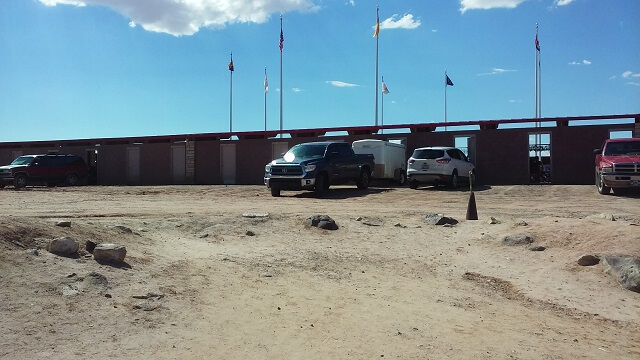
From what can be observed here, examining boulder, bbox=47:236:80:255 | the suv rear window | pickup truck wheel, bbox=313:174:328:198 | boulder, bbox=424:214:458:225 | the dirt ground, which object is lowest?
the dirt ground

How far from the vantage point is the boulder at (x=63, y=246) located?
5.96 metres

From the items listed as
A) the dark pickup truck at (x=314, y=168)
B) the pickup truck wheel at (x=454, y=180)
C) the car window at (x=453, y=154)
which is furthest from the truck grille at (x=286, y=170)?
the car window at (x=453, y=154)

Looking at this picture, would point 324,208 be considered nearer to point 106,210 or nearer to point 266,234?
point 266,234

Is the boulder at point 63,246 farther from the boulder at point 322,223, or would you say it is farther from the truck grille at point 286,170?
A: the truck grille at point 286,170

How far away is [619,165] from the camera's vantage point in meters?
15.6

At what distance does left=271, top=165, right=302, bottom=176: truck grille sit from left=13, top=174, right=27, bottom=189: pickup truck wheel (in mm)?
14097

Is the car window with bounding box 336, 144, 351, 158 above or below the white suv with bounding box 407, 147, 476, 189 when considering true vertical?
above

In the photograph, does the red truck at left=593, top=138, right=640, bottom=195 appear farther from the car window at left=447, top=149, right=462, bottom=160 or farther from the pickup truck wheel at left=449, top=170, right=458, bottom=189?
the car window at left=447, top=149, right=462, bottom=160

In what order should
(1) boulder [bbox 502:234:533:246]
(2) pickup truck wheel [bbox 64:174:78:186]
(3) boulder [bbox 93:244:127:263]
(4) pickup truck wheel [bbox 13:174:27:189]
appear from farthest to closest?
(2) pickup truck wheel [bbox 64:174:78:186]
(4) pickup truck wheel [bbox 13:174:27:189]
(1) boulder [bbox 502:234:533:246]
(3) boulder [bbox 93:244:127:263]

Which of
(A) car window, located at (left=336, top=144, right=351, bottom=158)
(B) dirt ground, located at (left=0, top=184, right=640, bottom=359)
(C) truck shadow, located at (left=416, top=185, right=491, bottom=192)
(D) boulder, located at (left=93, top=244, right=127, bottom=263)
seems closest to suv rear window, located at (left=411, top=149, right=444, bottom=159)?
(C) truck shadow, located at (left=416, top=185, right=491, bottom=192)

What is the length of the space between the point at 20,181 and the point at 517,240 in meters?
23.1

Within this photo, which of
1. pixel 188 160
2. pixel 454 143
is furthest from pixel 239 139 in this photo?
pixel 454 143

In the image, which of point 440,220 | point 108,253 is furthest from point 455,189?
point 108,253

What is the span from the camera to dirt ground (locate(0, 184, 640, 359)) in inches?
176
